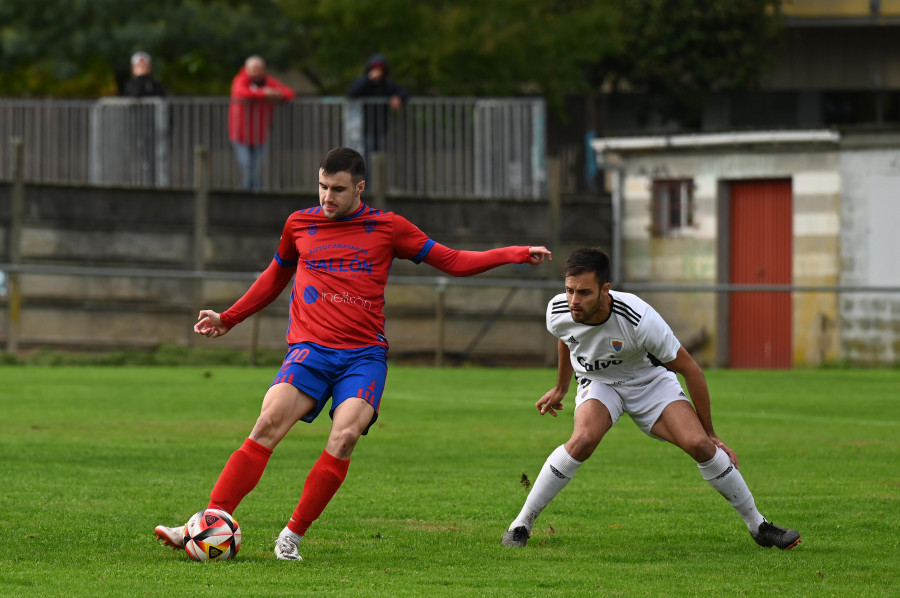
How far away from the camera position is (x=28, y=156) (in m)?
25.8

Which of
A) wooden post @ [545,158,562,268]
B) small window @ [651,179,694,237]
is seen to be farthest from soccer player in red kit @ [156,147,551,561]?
small window @ [651,179,694,237]

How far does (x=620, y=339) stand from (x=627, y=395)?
1.26 ft

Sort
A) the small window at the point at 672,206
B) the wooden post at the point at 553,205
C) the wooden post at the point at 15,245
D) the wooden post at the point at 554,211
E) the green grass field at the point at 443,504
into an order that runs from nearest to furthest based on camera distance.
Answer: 1. the green grass field at the point at 443,504
2. the wooden post at the point at 15,245
3. the wooden post at the point at 554,211
4. the wooden post at the point at 553,205
5. the small window at the point at 672,206

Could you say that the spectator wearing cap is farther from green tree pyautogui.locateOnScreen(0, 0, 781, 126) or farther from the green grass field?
the green grass field

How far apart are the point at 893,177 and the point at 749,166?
261 centimetres

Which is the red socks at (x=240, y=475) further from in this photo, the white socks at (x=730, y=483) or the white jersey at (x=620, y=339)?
the white socks at (x=730, y=483)

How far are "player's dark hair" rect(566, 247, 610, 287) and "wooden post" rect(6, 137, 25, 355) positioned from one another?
16697 millimetres

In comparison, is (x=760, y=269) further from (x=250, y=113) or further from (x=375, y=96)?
(x=250, y=113)

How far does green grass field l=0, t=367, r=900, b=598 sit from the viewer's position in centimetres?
691

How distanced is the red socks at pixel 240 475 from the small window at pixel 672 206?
21.4 m

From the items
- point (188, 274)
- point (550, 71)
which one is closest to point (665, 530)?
point (188, 274)

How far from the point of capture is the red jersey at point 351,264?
773cm

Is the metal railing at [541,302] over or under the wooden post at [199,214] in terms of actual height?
under

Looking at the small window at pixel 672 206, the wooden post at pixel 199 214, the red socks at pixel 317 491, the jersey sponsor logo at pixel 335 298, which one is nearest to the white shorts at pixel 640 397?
the jersey sponsor logo at pixel 335 298
